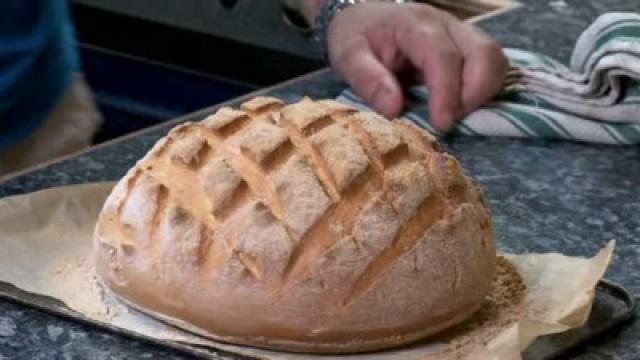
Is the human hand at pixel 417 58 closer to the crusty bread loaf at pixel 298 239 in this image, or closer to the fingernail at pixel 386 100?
the fingernail at pixel 386 100

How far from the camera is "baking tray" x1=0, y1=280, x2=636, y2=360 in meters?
0.76

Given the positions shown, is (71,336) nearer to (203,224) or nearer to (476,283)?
(203,224)

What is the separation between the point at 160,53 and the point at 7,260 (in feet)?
3.46

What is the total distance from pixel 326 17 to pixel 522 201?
1.15ft

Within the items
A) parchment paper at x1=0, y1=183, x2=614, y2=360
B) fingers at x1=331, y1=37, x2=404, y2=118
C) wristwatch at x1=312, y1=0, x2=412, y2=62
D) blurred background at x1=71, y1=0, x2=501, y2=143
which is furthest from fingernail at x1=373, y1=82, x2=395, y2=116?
blurred background at x1=71, y1=0, x2=501, y2=143

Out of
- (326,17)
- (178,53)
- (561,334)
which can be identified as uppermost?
(561,334)

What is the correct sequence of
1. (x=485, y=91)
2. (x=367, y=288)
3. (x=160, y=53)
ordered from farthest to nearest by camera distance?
(x=160, y=53) → (x=485, y=91) → (x=367, y=288)

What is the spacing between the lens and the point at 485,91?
3.77 ft

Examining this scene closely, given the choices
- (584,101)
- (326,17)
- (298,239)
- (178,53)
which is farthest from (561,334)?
(178,53)

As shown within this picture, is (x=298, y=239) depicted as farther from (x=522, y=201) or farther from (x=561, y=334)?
(x=522, y=201)

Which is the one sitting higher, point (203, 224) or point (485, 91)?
point (203, 224)

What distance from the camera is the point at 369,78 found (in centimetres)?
117

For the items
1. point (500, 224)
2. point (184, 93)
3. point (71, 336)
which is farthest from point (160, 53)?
A: point (71, 336)

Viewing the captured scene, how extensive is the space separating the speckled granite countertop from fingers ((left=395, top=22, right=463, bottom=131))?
0.03m
